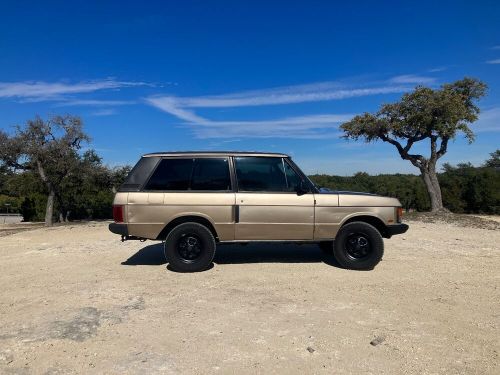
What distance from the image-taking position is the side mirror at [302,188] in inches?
257

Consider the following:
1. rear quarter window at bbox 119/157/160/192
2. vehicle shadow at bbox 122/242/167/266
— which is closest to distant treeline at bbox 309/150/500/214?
vehicle shadow at bbox 122/242/167/266

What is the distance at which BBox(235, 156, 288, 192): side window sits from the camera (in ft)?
21.6

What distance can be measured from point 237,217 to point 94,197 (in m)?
21.4

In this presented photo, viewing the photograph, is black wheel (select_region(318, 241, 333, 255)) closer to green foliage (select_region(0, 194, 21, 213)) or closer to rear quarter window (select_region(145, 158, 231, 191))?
rear quarter window (select_region(145, 158, 231, 191))

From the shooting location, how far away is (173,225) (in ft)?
21.5

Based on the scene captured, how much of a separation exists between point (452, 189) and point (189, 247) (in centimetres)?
2475

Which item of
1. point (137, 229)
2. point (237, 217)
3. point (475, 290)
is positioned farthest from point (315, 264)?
point (137, 229)

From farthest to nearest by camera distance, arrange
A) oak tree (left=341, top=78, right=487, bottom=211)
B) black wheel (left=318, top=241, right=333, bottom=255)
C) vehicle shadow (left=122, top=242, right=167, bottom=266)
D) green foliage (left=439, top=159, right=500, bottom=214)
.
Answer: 1. green foliage (left=439, top=159, right=500, bottom=214)
2. oak tree (left=341, top=78, right=487, bottom=211)
3. black wheel (left=318, top=241, right=333, bottom=255)
4. vehicle shadow (left=122, top=242, right=167, bottom=266)

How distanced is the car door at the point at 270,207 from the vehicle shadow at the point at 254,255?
91 cm

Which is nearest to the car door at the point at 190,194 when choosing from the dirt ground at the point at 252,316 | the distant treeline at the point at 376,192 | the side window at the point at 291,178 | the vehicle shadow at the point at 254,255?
the dirt ground at the point at 252,316

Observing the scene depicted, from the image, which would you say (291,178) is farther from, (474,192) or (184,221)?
(474,192)

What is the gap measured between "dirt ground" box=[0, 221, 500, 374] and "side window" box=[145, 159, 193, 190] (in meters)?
1.48

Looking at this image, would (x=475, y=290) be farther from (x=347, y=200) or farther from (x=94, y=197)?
(x=94, y=197)

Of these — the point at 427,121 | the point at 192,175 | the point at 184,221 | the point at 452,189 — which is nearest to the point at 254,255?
the point at 184,221
